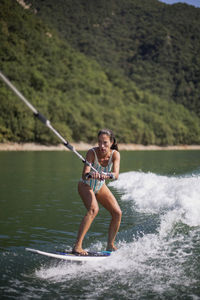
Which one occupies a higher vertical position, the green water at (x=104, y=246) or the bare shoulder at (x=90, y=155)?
the bare shoulder at (x=90, y=155)

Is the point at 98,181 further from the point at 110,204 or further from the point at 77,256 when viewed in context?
the point at 77,256

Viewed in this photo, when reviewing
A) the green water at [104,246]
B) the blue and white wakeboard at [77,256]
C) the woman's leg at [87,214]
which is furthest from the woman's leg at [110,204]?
the blue and white wakeboard at [77,256]

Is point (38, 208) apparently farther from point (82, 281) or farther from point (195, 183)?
point (82, 281)

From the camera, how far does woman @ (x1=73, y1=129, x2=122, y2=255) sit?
6.64m

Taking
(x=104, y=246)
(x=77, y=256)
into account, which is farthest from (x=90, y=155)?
(x=104, y=246)

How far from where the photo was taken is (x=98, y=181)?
681 cm

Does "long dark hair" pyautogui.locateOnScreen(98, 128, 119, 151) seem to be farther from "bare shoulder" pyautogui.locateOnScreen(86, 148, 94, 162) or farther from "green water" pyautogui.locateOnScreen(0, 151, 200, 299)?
"green water" pyautogui.locateOnScreen(0, 151, 200, 299)

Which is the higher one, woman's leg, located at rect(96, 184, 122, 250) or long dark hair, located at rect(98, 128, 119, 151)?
long dark hair, located at rect(98, 128, 119, 151)

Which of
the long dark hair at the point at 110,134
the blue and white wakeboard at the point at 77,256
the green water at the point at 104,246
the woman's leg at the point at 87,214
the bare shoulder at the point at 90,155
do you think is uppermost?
the long dark hair at the point at 110,134

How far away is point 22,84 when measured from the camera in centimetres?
11000

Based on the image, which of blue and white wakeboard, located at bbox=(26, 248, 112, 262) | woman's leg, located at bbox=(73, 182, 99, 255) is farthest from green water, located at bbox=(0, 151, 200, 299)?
woman's leg, located at bbox=(73, 182, 99, 255)

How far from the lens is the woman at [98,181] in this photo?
6637mm

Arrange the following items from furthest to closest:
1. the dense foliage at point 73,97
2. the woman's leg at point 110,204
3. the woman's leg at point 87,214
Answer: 1. the dense foliage at point 73,97
2. the woman's leg at point 110,204
3. the woman's leg at point 87,214

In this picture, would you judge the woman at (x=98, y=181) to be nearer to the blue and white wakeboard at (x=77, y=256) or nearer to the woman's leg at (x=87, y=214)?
the woman's leg at (x=87, y=214)
